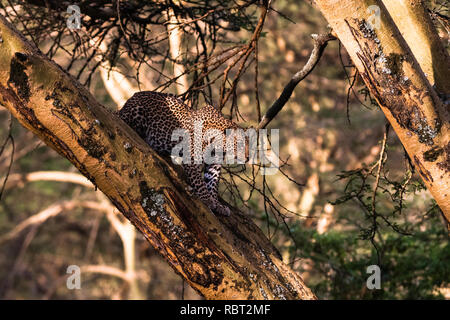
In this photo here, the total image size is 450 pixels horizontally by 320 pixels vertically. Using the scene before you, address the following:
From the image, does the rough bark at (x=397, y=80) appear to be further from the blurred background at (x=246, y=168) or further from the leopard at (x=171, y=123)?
the leopard at (x=171, y=123)

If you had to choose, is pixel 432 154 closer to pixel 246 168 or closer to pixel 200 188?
pixel 200 188

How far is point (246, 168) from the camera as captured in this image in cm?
962

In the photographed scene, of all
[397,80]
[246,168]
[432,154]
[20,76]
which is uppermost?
[246,168]

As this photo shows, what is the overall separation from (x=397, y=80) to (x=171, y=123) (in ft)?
7.95

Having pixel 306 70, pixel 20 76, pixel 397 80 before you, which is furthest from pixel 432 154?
pixel 20 76

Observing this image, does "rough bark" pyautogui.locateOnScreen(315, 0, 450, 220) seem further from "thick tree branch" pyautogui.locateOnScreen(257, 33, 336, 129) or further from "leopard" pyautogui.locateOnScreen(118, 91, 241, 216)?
"leopard" pyautogui.locateOnScreen(118, 91, 241, 216)

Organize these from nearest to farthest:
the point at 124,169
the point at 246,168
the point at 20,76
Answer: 1. the point at 20,76
2. the point at 124,169
3. the point at 246,168

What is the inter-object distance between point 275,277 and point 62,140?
2.13m

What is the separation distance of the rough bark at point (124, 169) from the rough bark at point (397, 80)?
1.61 metres

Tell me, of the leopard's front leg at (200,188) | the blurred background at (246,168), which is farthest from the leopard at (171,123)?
the blurred background at (246,168)

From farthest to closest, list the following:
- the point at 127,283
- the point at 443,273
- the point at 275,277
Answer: the point at 127,283
the point at 443,273
the point at 275,277

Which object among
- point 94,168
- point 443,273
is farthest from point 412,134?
point 443,273

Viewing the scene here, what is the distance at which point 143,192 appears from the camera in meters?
4.52
